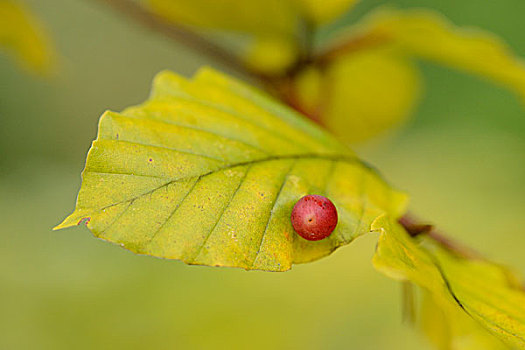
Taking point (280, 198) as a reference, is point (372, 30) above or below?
above

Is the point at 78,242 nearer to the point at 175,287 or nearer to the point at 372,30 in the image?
the point at 175,287

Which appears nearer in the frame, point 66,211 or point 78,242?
point 78,242

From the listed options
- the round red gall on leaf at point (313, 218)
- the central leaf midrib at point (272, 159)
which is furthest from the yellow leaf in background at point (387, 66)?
the round red gall on leaf at point (313, 218)

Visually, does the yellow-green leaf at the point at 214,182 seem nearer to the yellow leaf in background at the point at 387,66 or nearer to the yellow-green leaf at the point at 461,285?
the yellow-green leaf at the point at 461,285

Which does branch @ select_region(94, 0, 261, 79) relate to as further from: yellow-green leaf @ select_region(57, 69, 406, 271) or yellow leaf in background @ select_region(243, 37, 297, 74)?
yellow-green leaf @ select_region(57, 69, 406, 271)

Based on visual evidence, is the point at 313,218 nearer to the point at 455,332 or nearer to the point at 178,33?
the point at 455,332

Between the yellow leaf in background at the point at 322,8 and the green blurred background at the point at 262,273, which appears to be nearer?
the yellow leaf in background at the point at 322,8

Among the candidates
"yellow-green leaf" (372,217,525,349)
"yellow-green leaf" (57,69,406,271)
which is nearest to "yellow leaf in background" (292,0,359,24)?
"yellow-green leaf" (57,69,406,271)

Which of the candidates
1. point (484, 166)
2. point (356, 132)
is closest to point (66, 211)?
point (356, 132)
